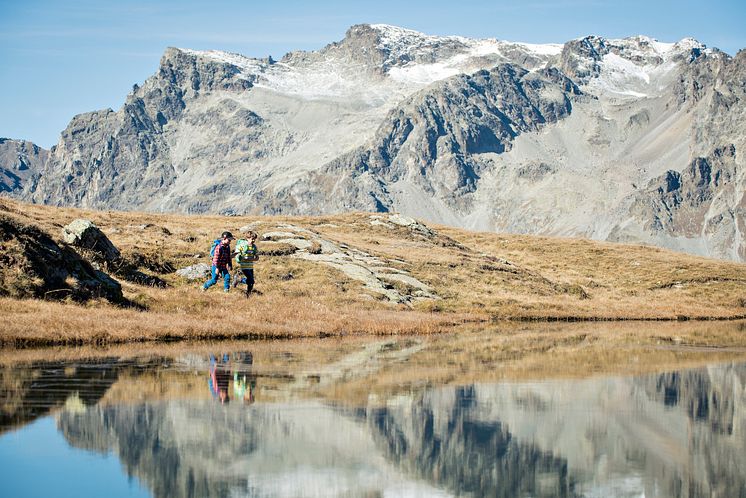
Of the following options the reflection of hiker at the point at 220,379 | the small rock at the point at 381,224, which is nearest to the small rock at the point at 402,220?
the small rock at the point at 381,224

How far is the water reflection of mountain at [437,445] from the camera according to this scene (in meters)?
12.0

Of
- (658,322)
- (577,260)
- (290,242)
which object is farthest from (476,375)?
(577,260)

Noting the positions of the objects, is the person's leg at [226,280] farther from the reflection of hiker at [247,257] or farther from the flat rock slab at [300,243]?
the flat rock slab at [300,243]

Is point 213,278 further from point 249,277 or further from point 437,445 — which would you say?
point 437,445

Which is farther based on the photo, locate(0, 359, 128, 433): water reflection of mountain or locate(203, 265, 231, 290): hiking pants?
locate(203, 265, 231, 290): hiking pants

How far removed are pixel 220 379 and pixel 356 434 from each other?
6.41 metres

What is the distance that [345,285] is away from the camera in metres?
45.7

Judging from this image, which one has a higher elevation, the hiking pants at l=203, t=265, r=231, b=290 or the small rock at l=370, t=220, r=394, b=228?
the small rock at l=370, t=220, r=394, b=228

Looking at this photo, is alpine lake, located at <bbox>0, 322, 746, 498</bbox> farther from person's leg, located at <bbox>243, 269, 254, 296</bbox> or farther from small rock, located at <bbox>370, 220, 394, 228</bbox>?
small rock, located at <bbox>370, 220, 394, 228</bbox>

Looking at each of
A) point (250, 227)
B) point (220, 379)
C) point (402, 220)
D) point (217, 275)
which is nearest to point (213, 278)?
point (217, 275)

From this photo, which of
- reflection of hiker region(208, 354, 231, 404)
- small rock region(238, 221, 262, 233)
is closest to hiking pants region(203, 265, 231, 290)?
reflection of hiker region(208, 354, 231, 404)

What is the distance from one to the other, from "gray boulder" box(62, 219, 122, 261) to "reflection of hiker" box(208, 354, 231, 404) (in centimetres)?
1622

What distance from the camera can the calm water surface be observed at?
1194 centimetres

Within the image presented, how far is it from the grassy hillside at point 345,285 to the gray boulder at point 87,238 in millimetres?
772
